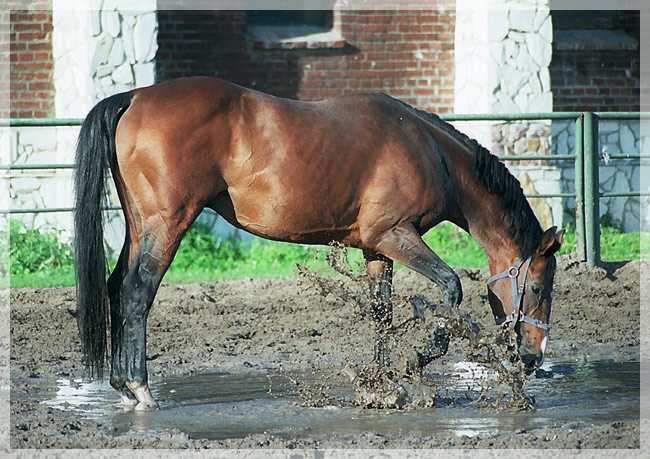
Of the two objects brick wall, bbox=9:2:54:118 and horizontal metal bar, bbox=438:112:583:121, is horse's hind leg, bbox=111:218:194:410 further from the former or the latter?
brick wall, bbox=9:2:54:118

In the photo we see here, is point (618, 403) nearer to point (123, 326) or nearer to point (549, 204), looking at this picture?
point (123, 326)

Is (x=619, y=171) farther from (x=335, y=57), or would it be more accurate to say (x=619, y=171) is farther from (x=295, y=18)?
(x=295, y=18)

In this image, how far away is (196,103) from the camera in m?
5.02

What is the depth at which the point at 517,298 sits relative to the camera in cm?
535

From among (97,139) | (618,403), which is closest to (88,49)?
(97,139)

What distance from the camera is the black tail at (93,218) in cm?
503

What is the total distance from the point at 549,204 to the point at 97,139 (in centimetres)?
663

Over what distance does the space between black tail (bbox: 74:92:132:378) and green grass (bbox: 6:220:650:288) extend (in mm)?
3549

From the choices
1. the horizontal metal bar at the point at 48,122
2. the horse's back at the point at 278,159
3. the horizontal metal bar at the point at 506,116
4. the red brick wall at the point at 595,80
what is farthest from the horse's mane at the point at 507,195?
the red brick wall at the point at 595,80

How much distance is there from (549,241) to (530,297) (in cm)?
34

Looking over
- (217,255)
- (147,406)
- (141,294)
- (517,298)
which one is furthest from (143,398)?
(217,255)

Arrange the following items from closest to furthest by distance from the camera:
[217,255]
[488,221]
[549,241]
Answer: [549,241] < [488,221] < [217,255]

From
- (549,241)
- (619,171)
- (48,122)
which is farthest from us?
(619,171)

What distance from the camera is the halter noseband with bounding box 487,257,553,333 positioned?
5328 millimetres
